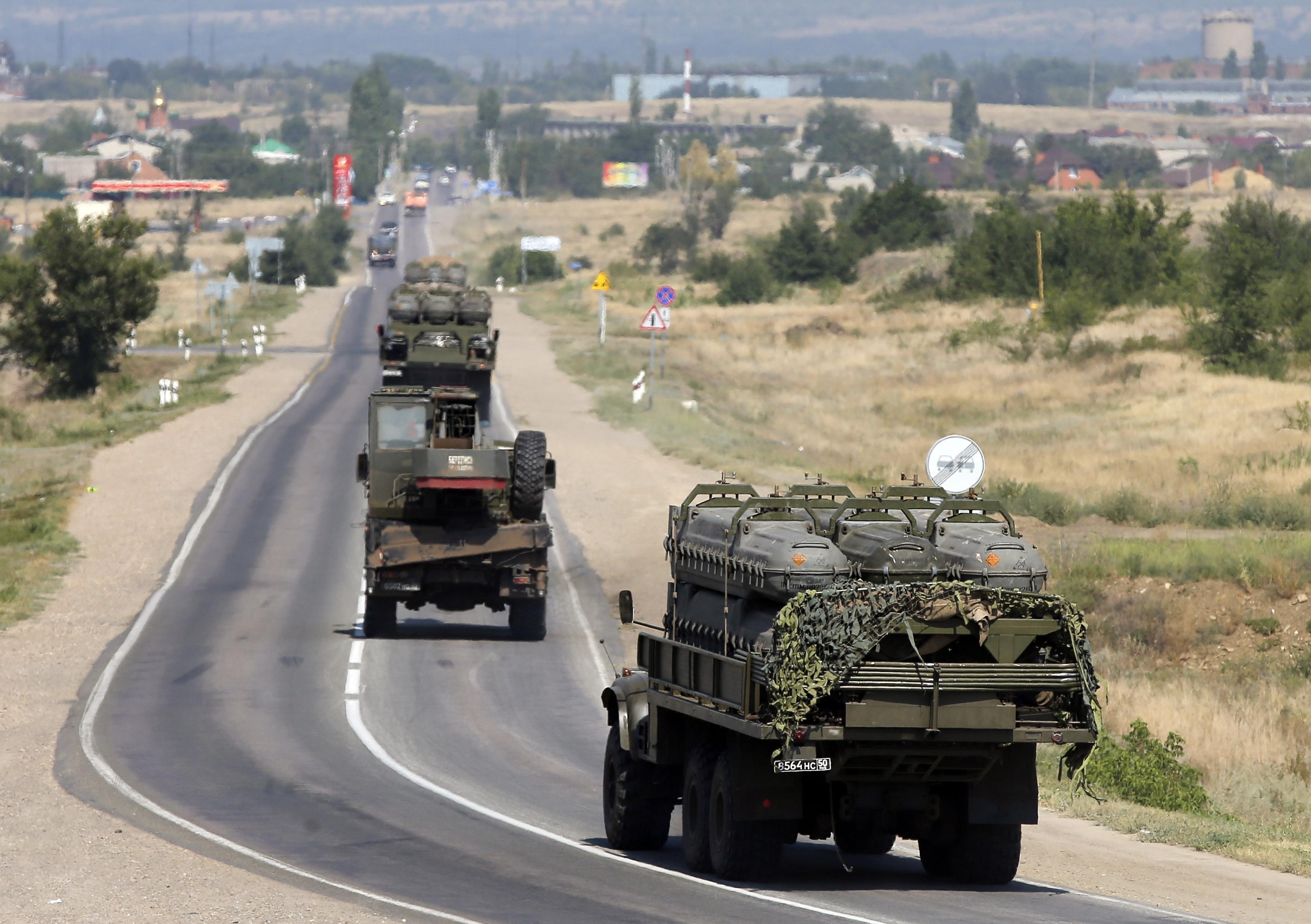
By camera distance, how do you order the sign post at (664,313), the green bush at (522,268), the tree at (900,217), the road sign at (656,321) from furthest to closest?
the green bush at (522,268) → the tree at (900,217) → the sign post at (664,313) → the road sign at (656,321)

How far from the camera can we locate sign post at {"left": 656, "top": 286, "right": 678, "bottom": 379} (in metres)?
49.1

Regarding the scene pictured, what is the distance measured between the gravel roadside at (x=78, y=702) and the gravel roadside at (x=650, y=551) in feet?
19.7

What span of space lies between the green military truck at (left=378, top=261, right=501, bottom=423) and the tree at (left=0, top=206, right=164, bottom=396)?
18.2 m

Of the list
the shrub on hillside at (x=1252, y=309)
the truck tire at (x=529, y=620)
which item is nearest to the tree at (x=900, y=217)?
the shrub on hillside at (x=1252, y=309)

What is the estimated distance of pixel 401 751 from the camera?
20766mm

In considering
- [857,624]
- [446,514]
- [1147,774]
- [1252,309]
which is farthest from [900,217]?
[857,624]

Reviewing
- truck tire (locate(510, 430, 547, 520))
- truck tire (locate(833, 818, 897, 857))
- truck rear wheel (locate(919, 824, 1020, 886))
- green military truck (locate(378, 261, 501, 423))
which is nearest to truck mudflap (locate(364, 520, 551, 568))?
truck tire (locate(510, 430, 547, 520))

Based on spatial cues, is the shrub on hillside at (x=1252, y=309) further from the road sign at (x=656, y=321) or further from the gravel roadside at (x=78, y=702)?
the gravel roadside at (x=78, y=702)

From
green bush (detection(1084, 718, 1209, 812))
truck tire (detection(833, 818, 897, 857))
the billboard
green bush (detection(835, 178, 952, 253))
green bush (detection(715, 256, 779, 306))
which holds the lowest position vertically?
green bush (detection(1084, 718, 1209, 812))

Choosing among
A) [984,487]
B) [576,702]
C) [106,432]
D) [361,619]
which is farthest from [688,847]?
[106,432]

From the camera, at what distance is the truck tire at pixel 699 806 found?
1386 cm

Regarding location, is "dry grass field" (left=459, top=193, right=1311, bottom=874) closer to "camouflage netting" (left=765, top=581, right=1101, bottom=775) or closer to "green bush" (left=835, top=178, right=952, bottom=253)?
"camouflage netting" (left=765, top=581, right=1101, bottom=775)

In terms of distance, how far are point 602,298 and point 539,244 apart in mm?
42044

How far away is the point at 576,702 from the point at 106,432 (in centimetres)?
3095
